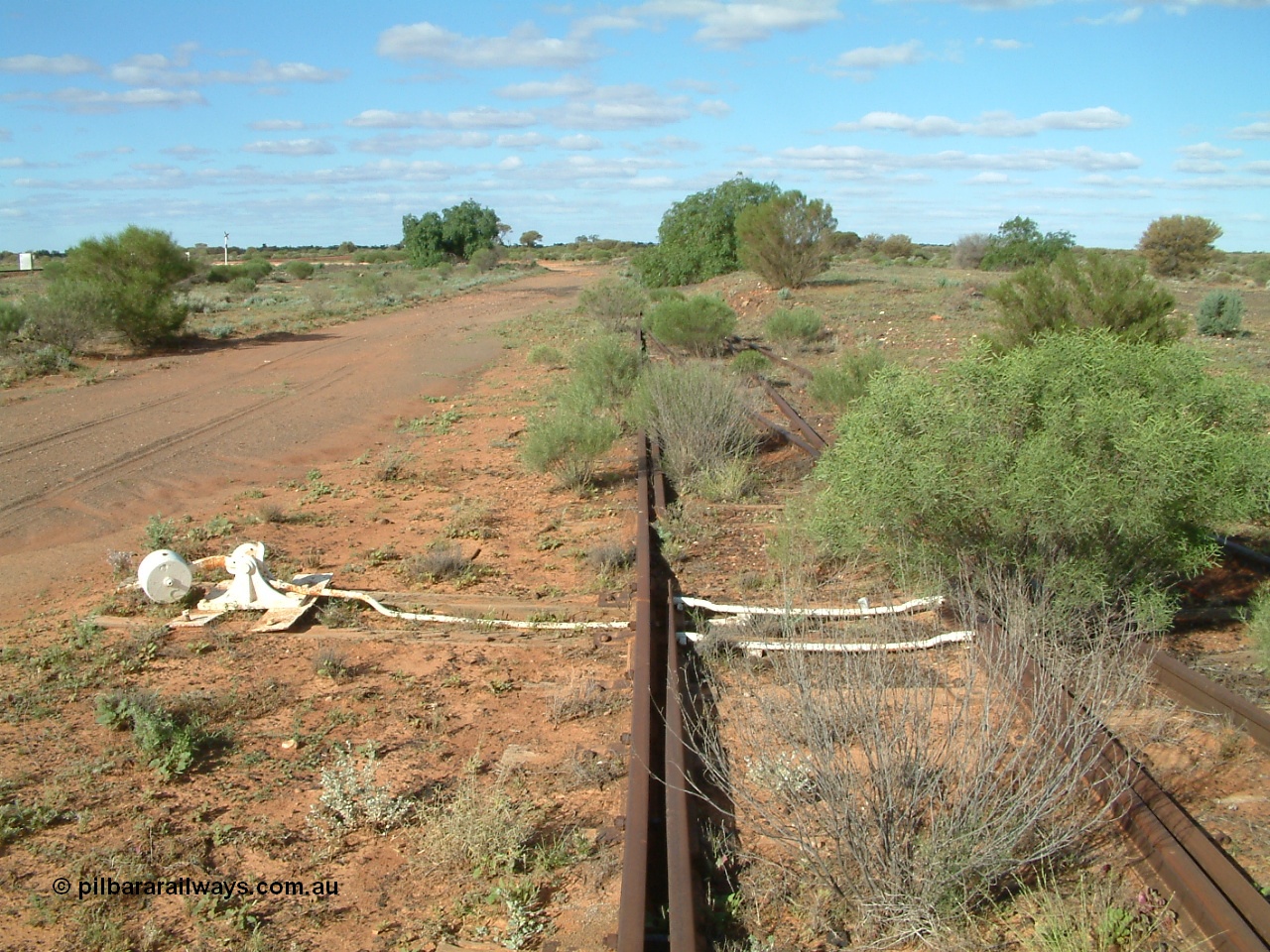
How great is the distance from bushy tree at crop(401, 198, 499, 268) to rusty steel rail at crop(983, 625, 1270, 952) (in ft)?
307

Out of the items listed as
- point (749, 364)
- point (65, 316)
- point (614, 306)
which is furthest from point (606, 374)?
point (614, 306)

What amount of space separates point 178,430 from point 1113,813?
1440 centimetres

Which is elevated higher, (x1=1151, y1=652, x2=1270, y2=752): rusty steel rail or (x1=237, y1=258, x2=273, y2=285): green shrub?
(x1=237, y1=258, x2=273, y2=285): green shrub

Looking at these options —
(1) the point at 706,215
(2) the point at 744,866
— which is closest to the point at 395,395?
(2) the point at 744,866

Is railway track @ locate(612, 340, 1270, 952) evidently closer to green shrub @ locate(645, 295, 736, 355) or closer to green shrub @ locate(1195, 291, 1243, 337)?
green shrub @ locate(645, 295, 736, 355)

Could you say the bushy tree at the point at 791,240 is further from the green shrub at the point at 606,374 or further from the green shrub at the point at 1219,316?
the green shrub at the point at 606,374

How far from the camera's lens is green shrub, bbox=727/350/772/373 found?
19.5 m

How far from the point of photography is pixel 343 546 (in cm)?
943

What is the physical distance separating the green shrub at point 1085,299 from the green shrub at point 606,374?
5510 millimetres

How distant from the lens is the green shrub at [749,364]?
19.5 meters

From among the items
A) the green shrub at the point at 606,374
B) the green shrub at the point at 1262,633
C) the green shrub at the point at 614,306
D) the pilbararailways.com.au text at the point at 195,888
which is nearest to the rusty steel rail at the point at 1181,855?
the green shrub at the point at 1262,633

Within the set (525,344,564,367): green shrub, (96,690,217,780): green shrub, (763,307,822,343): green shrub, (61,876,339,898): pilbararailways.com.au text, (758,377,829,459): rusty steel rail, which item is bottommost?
(61,876,339,898): pilbararailways.com.au text

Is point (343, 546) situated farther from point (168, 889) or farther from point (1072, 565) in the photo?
point (1072, 565)

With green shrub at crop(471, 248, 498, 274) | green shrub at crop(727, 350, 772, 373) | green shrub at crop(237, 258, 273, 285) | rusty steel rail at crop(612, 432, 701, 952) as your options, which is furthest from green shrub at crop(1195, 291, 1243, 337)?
green shrub at crop(471, 248, 498, 274)
